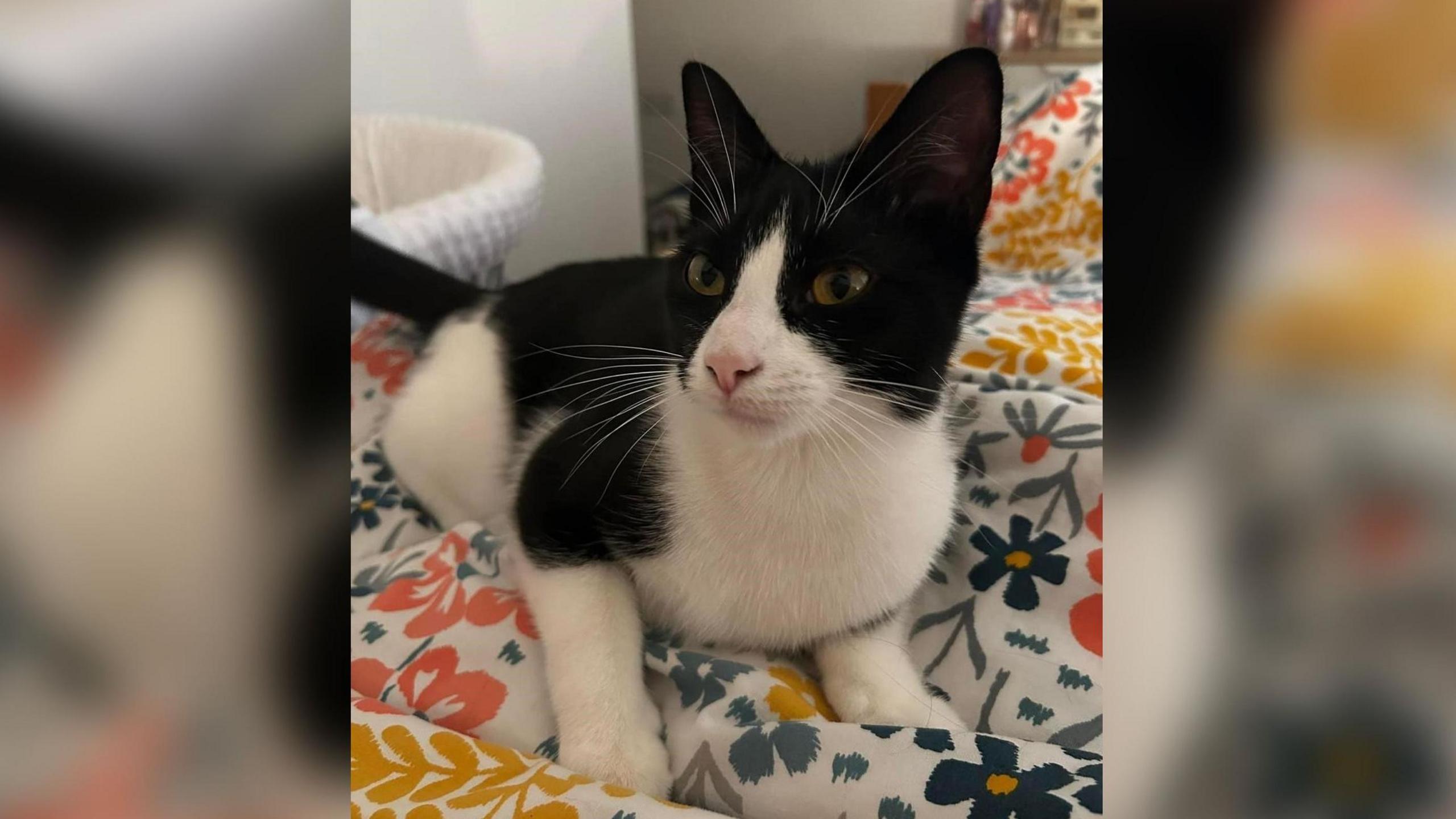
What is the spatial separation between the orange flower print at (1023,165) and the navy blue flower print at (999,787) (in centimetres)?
171

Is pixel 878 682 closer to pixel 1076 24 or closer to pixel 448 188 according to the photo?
pixel 448 188

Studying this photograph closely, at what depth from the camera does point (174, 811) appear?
14 cm

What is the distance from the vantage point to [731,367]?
0.62 meters

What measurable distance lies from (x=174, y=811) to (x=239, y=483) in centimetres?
6

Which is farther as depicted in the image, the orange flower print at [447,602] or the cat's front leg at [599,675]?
the orange flower print at [447,602]

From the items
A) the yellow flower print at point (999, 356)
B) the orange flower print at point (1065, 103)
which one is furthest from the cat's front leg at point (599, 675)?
the orange flower print at point (1065, 103)

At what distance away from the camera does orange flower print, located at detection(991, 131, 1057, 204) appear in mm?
2070

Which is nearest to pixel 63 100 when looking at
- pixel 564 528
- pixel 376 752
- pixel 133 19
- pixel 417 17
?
pixel 133 19

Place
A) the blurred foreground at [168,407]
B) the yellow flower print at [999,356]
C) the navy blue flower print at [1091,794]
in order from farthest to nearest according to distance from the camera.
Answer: the yellow flower print at [999,356], the navy blue flower print at [1091,794], the blurred foreground at [168,407]

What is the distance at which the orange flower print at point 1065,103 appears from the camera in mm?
2139

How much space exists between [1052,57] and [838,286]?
7.12 ft

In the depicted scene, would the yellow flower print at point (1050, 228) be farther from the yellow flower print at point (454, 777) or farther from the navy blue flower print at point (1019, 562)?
the yellow flower print at point (454, 777)

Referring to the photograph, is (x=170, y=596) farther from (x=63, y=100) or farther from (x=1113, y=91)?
(x=1113, y=91)

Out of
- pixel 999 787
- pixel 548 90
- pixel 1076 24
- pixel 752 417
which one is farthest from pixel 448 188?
pixel 1076 24
